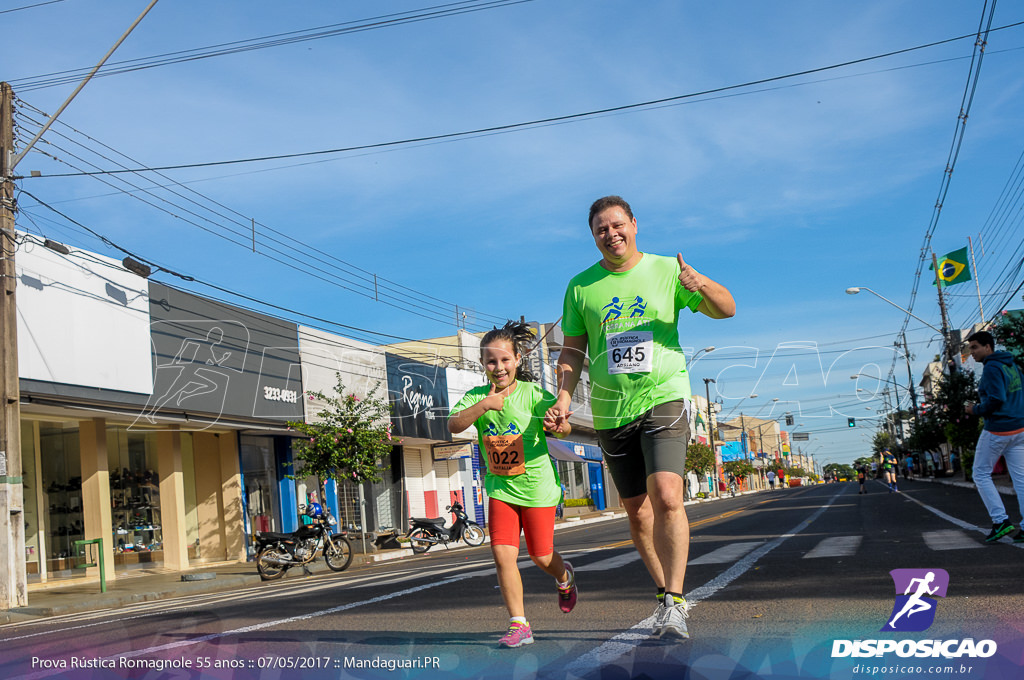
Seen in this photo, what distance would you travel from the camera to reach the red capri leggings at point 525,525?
4734 millimetres

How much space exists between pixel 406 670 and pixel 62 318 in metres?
16.0

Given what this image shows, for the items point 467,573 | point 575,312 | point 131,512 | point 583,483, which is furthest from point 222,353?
point 583,483

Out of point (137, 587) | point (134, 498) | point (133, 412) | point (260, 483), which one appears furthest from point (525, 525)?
point (260, 483)

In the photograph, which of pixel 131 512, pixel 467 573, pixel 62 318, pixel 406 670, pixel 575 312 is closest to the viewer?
pixel 406 670

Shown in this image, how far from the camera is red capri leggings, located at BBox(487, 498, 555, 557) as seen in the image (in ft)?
15.5

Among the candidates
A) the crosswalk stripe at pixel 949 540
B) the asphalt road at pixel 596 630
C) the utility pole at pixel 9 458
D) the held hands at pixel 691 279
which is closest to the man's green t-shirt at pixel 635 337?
the held hands at pixel 691 279

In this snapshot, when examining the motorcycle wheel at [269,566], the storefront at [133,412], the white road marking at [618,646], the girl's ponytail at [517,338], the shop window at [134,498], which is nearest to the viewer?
the white road marking at [618,646]

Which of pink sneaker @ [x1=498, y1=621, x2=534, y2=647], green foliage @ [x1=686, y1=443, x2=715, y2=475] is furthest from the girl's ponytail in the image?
green foliage @ [x1=686, y1=443, x2=715, y2=475]

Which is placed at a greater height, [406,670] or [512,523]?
[512,523]

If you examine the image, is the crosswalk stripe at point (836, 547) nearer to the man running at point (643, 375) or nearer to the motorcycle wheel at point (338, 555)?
the man running at point (643, 375)

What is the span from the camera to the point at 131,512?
71.2 ft

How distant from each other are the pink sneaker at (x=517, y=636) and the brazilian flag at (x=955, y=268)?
38.9 metres

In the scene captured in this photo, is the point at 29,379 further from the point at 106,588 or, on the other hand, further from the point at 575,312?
the point at 575,312

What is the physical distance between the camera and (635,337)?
182 inches
